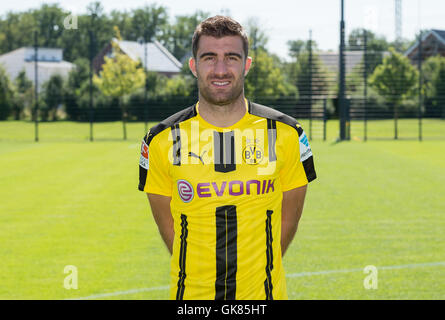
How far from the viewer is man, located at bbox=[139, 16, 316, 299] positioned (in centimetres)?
288

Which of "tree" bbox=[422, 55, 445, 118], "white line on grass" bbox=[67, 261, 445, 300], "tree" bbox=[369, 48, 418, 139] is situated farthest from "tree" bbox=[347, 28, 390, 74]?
"white line on grass" bbox=[67, 261, 445, 300]

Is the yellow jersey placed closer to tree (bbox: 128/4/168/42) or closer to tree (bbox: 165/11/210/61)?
tree (bbox: 165/11/210/61)

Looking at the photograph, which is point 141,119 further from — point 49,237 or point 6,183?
point 49,237

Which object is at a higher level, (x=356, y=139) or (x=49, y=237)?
(x=356, y=139)

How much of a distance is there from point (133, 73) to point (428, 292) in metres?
27.9

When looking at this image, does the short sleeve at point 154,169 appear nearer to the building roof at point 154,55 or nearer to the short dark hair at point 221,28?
the short dark hair at point 221,28

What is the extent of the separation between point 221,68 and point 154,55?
32.2 metres

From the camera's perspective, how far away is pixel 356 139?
102ft

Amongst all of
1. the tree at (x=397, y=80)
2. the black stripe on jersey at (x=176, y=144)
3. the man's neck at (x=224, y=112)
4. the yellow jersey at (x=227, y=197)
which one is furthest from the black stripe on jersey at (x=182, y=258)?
the tree at (x=397, y=80)

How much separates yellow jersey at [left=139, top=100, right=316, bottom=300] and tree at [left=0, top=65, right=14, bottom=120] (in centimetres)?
4233

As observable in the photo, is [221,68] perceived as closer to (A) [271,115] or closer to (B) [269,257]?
(A) [271,115]
